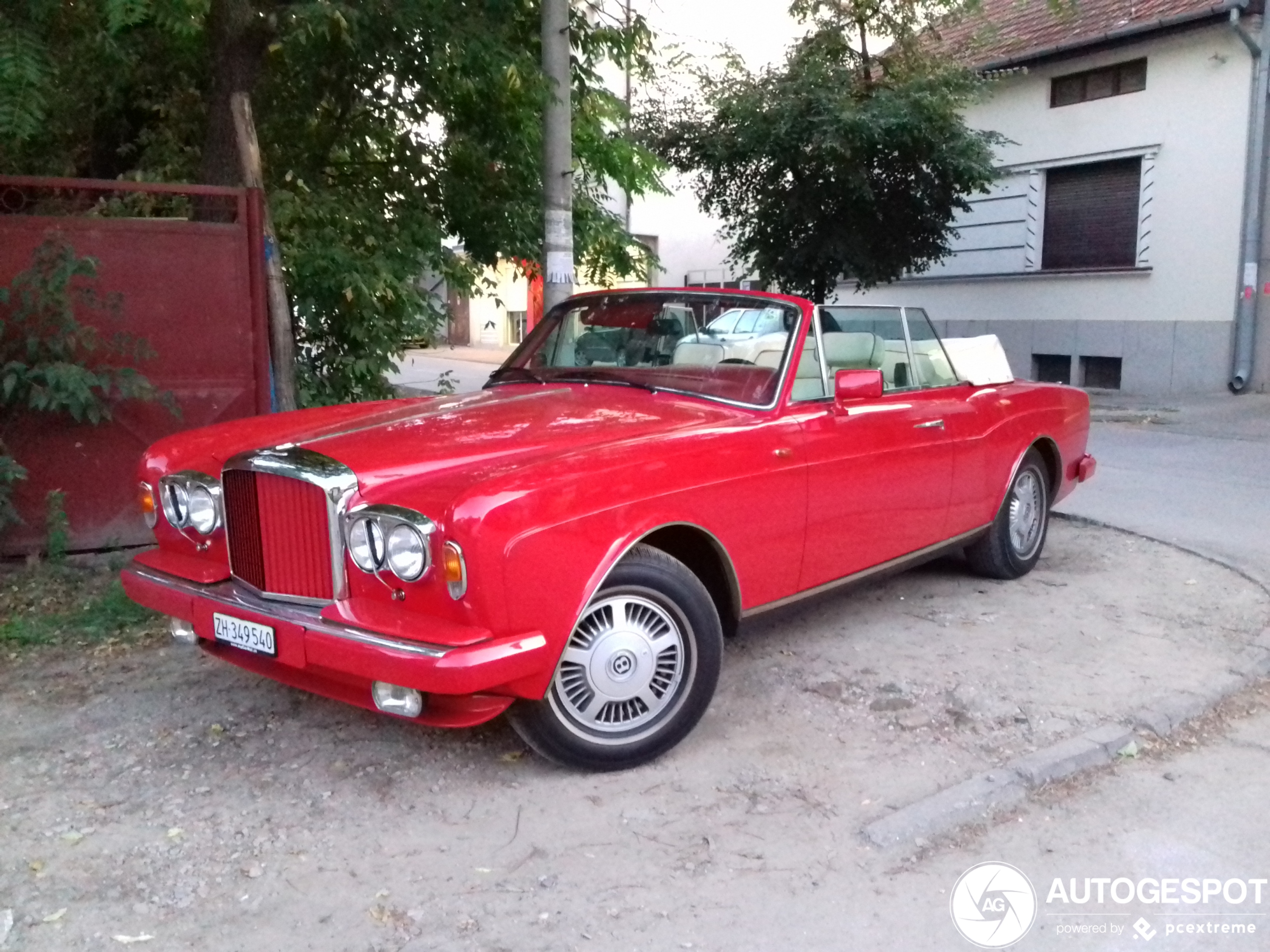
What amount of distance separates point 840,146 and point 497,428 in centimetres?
1060

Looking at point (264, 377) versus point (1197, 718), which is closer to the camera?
point (1197, 718)

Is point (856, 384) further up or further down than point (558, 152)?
further down

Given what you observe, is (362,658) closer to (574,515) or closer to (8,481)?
(574,515)

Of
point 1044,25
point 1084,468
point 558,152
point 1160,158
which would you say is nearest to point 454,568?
point 558,152

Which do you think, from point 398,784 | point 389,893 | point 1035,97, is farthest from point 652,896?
point 1035,97

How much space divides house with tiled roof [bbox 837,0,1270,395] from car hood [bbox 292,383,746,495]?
12493 mm

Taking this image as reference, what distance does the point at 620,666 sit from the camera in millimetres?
3680

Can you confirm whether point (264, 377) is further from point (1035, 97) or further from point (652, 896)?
point (1035, 97)

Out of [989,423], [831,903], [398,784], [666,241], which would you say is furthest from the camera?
[666,241]

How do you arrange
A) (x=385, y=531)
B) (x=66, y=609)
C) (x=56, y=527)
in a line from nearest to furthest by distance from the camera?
(x=385, y=531), (x=66, y=609), (x=56, y=527)

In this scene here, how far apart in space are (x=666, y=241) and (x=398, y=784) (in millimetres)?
26700

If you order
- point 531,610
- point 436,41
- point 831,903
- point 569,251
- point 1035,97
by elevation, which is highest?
point 1035,97

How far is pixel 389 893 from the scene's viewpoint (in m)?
3.04

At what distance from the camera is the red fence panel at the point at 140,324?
19.3ft
